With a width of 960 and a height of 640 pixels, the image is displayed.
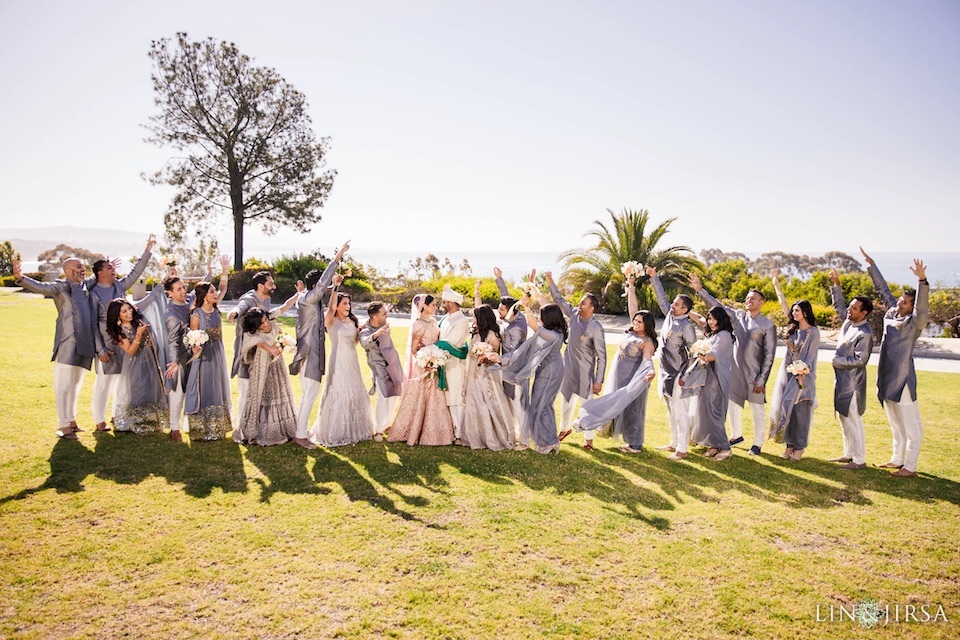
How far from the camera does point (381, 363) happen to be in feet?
28.2

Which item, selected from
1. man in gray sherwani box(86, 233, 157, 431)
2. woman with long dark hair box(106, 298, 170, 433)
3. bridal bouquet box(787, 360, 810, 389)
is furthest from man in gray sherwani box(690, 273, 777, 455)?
man in gray sherwani box(86, 233, 157, 431)

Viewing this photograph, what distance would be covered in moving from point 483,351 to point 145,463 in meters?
4.34

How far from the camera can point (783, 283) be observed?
25438mm

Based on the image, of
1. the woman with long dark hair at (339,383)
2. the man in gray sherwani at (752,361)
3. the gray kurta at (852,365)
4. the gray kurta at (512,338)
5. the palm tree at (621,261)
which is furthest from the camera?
the palm tree at (621,261)

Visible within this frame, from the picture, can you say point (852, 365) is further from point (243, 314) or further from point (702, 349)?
point (243, 314)

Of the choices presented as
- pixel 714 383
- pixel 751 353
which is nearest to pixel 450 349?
pixel 714 383

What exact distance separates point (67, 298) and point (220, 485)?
374 centimetres

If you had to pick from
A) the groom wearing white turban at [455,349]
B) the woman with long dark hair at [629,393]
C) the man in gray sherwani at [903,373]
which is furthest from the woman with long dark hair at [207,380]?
the man in gray sherwani at [903,373]

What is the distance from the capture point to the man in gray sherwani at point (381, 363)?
8406mm

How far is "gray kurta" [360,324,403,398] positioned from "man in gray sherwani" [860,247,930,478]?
6.21 meters

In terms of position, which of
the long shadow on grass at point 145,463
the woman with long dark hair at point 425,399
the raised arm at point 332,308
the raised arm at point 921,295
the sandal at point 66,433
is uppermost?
the raised arm at point 921,295

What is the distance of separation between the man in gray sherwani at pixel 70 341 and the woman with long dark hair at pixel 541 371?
225 inches

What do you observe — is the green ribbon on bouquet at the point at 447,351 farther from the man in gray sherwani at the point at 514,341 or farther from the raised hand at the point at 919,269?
the raised hand at the point at 919,269

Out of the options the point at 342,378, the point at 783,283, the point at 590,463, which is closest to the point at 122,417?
the point at 342,378
